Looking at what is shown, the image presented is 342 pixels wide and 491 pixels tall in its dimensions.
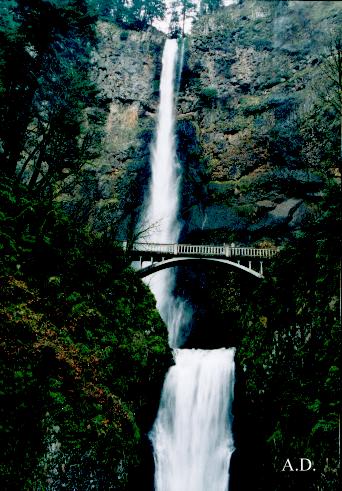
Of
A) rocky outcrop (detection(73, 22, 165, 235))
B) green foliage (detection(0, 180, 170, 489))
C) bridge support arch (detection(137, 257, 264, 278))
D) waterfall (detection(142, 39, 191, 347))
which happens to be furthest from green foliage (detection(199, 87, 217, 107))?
green foliage (detection(0, 180, 170, 489))

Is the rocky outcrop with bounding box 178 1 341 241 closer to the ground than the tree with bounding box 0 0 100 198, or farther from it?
farther from it

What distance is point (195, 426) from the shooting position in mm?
14305

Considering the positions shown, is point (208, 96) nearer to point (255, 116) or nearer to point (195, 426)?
point (255, 116)

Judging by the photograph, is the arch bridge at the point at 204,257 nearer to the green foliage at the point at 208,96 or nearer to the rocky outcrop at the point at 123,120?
the rocky outcrop at the point at 123,120

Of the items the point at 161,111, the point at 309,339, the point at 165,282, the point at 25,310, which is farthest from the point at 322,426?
the point at 161,111

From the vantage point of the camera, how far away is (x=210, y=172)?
31703mm

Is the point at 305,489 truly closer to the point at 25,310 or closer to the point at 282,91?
the point at 25,310

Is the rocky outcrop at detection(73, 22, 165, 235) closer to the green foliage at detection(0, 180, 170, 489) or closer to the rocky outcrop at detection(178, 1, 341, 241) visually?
Result: the rocky outcrop at detection(178, 1, 341, 241)

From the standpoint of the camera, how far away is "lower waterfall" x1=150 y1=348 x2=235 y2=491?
13.0 m

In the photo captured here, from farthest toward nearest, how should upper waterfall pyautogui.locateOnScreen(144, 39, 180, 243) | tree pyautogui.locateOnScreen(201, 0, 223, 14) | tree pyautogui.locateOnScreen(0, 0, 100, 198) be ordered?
tree pyautogui.locateOnScreen(201, 0, 223, 14)
upper waterfall pyautogui.locateOnScreen(144, 39, 180, 243)
tree pyautogui.locateOnScreen(0, 0, 100, 198)

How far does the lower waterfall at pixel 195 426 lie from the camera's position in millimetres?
12969

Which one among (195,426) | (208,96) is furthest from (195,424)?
(208,96)

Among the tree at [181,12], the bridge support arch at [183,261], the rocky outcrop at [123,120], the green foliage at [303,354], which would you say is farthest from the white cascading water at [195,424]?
the tree at [181,12]

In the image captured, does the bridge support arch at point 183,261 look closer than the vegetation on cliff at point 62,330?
No
